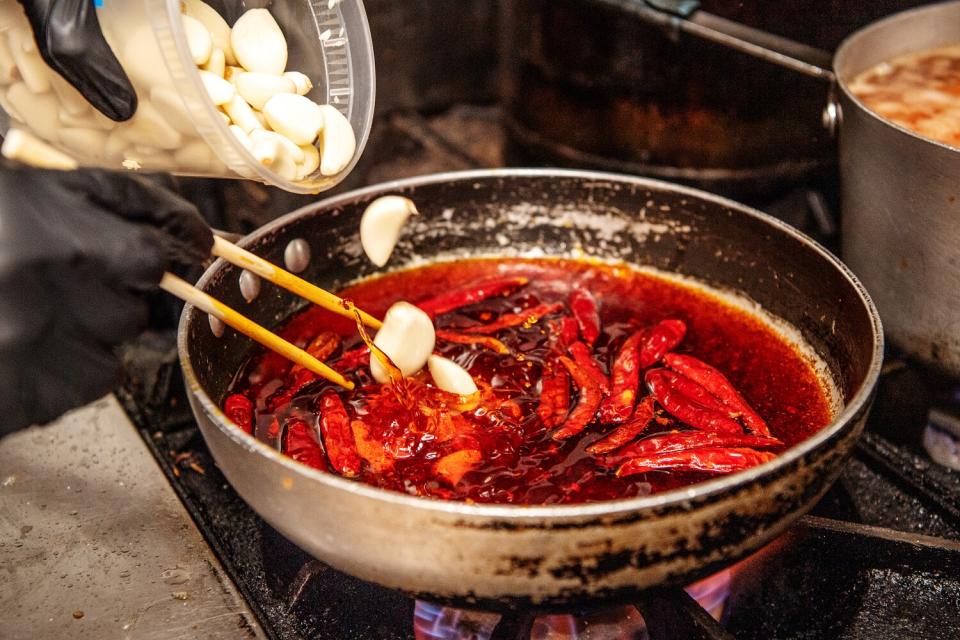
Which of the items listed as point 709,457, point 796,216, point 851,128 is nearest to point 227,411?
point 709,457

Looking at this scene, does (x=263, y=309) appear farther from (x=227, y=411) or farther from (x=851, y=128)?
(x=851, y=128)

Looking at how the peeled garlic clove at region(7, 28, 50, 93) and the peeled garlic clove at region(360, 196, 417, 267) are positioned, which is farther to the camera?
the peeled garlic clove at region(360, 196, 417, 267)

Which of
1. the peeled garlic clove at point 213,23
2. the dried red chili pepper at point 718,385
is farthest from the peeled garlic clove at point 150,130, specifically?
the dried red chili pepper at point 718,385

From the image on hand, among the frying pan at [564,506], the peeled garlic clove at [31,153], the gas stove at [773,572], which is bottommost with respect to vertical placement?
the gas stove at [773,572]

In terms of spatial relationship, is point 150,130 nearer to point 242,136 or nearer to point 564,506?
point 242,136

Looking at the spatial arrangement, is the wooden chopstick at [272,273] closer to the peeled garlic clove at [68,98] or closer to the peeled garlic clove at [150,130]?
the peeled garlic clove at [150,130]

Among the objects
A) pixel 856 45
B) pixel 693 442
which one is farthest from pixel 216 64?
pixel 856 45

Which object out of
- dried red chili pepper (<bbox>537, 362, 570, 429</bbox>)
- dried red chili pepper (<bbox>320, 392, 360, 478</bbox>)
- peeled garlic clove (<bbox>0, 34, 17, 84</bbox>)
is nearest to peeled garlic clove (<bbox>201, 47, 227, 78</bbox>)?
peeled garlic clove (<bbox>0, 34, 17, 84</bbox>)

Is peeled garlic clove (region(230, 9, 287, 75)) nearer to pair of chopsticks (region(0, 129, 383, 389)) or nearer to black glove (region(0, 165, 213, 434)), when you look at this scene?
pair of chopsticks (region(0, 129, 383, 389))
